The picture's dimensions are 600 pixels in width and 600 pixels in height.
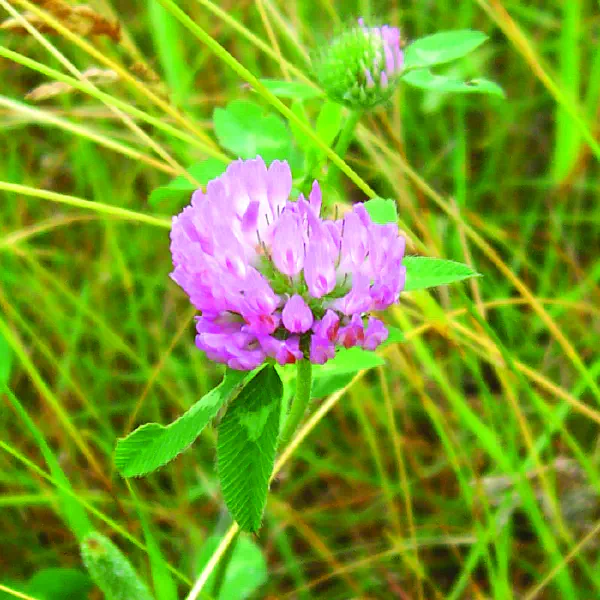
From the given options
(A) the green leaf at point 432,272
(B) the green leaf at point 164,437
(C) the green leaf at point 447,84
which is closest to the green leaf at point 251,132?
(C) the green leaf at point 447,84

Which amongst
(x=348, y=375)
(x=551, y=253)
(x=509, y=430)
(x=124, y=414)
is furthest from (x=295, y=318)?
(x=551, y=253)

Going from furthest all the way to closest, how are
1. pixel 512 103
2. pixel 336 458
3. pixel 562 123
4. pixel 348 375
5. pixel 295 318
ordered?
1. pixel 512 103
2. pixel 562 123
3. pixel 336 458
4. pixel 348 375
5. pixel 295 318

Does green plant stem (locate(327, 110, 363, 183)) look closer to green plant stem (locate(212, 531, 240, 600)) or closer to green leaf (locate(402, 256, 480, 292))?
green leaf (locate(402, 256, 480, 292))

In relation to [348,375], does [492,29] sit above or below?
above

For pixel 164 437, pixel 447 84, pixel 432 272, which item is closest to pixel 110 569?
pixel 164 437

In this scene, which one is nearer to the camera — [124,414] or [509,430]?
[509,430]

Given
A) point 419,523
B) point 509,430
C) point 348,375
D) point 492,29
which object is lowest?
point 419,523

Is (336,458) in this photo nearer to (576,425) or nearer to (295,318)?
(576,425)
